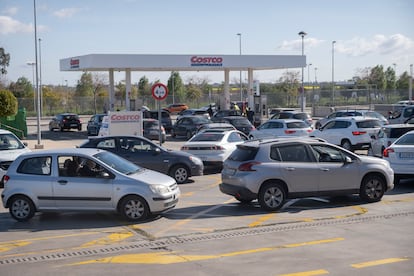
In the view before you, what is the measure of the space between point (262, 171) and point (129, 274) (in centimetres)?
508

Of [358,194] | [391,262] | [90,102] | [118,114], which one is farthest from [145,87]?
[391,262]

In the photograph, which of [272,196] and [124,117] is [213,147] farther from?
[272,196]

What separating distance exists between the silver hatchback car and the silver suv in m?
1.61

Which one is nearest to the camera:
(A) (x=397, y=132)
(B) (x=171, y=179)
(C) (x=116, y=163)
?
(C) (x=116, y=163)

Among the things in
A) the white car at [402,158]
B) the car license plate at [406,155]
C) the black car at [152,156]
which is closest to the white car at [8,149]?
the black car at [152,156]

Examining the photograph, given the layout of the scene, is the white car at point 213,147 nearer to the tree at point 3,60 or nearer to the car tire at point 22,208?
the car tire at point 22,208

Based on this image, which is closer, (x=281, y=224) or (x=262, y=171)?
(x=281, y=224)

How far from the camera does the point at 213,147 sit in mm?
19453

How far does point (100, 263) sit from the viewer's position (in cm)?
865

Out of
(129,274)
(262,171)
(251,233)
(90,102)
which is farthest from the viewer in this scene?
(90,102)

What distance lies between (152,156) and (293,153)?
5547 mm

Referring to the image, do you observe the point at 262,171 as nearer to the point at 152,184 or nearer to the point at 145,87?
the point at 152,184

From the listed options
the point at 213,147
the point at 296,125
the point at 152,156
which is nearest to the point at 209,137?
the point at 213,147

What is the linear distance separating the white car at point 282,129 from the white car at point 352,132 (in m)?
1.46
